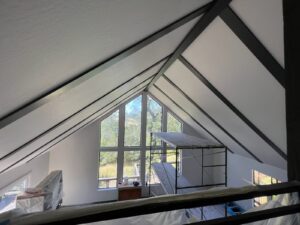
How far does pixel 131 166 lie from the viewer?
7000 mm

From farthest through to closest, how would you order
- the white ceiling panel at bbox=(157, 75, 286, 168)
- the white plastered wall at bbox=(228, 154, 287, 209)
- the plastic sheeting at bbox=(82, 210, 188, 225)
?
the white plastered wall at bbox=(228, 154, 287, 209), the white ceiling panel at bbox=(157, 75, 286, 168), the plastic sheeting at bbox=(82, 210, 188, 225)

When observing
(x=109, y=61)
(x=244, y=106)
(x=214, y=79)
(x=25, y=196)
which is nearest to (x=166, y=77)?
(x=214, y=79)

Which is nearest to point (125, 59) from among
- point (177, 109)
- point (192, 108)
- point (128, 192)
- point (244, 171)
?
point (192, 108)

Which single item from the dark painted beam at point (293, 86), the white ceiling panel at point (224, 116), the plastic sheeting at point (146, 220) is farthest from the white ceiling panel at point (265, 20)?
the plastic sheeting at point (146, 220)

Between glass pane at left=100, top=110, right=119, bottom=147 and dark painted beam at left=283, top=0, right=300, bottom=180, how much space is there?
5.87 m

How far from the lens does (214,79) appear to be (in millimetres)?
3111

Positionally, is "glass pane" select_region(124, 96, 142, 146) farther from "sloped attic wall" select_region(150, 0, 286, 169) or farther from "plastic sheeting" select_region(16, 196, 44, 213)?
"plastic sheeting" select_region(16, 196, 44, 213)

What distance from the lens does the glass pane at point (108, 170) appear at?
22.1ft

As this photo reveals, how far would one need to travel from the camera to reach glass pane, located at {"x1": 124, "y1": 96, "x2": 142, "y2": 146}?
22.6 feet

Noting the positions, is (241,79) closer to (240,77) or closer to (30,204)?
(240,77)

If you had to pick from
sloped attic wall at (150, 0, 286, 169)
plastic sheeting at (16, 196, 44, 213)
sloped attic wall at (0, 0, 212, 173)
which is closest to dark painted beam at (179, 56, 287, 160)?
sloped attic wall at (150, 0, 286, 169)

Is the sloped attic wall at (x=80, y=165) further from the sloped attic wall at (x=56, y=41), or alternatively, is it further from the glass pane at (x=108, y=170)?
the sloped attic wall at (x=56, y=41)

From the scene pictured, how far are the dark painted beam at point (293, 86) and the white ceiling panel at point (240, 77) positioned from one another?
3.23 ft

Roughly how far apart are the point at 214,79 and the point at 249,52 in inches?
36.7
